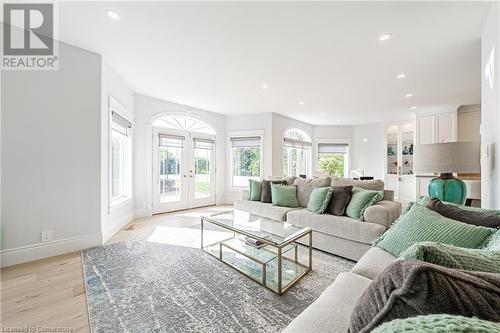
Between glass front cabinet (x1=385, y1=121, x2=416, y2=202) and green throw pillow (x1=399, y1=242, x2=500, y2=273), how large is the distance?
20.7 ft

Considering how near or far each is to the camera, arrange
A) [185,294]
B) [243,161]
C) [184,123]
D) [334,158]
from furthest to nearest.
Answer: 1. [334,158]
2. [243,161]
3. [184,123]
4. [185,294]

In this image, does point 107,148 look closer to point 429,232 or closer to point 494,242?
point 429,232

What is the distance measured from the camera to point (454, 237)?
1292 mm

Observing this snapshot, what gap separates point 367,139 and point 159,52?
689 centimetres

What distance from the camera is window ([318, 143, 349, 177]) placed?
775 cm

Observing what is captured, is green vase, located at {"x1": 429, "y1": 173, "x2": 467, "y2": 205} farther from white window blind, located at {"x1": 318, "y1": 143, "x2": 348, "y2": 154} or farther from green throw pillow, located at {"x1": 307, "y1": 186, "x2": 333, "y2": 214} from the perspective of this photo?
white window blind, located at {"x1": 318, "y1": 143, "x2": 348, "y2": 154}

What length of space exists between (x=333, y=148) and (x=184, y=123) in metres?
5.21

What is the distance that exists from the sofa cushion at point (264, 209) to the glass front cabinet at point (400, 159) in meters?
4.68

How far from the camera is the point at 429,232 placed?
141 centimetres

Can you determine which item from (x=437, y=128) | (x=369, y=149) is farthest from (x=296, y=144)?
(x=437, y=128)

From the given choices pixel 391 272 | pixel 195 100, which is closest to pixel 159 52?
pixel 195 100

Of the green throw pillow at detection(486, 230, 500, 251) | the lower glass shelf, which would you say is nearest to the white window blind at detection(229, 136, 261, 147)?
the lower glass shelf

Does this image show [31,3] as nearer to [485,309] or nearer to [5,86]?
[5,86]

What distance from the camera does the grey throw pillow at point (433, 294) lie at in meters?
0.51
